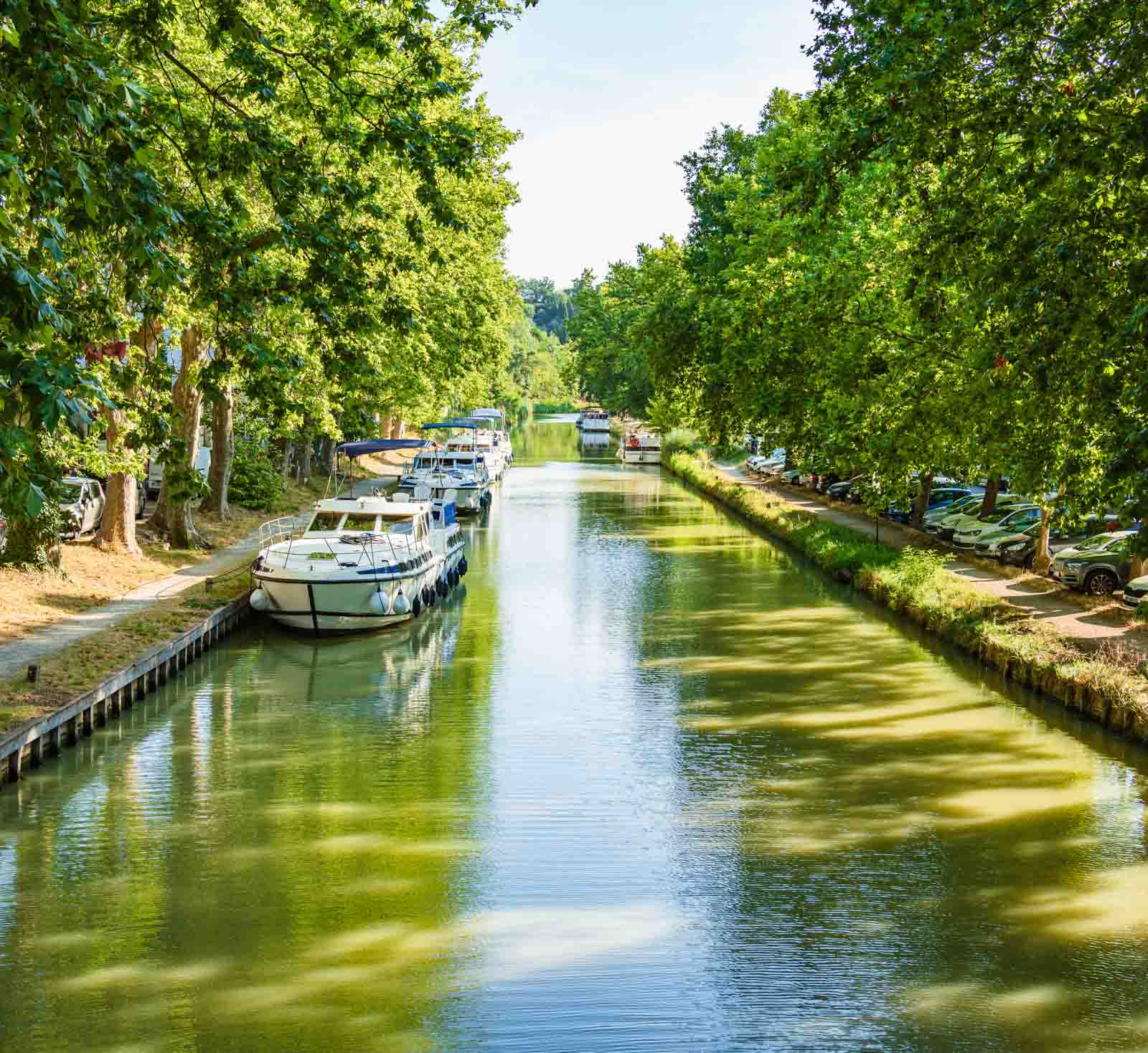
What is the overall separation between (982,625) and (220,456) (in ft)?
67.2

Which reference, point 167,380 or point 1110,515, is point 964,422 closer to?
point 1110,515

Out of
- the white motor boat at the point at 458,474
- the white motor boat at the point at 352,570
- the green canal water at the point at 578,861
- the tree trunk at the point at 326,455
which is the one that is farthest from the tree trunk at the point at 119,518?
the tree trunk at the point at 326,455

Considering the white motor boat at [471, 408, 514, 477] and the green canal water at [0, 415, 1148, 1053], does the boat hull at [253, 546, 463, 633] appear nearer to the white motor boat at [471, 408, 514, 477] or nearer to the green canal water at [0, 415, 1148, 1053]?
the green canal water at [0, 415, 1148, 1053]

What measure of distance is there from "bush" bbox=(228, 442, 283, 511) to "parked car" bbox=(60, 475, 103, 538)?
667 cm

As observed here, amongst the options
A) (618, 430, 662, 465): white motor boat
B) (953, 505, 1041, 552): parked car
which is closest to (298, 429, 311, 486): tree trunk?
(953, 505, 1041, 552): parked car

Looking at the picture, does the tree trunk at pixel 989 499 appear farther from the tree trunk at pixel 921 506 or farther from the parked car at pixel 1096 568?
the parked car at pixel 1096 568

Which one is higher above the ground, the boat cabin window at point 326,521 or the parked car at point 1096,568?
the boat cabin window at point 326,521

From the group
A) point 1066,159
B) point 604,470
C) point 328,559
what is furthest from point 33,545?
point 604,470

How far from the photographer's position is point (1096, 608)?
26453 mm

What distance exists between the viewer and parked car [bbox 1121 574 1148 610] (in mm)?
25844

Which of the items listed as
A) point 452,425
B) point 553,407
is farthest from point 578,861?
point 553,407

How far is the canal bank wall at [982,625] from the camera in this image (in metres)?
19.9

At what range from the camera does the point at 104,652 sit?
20.9 metres

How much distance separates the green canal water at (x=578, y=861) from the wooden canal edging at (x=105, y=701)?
333 mm
